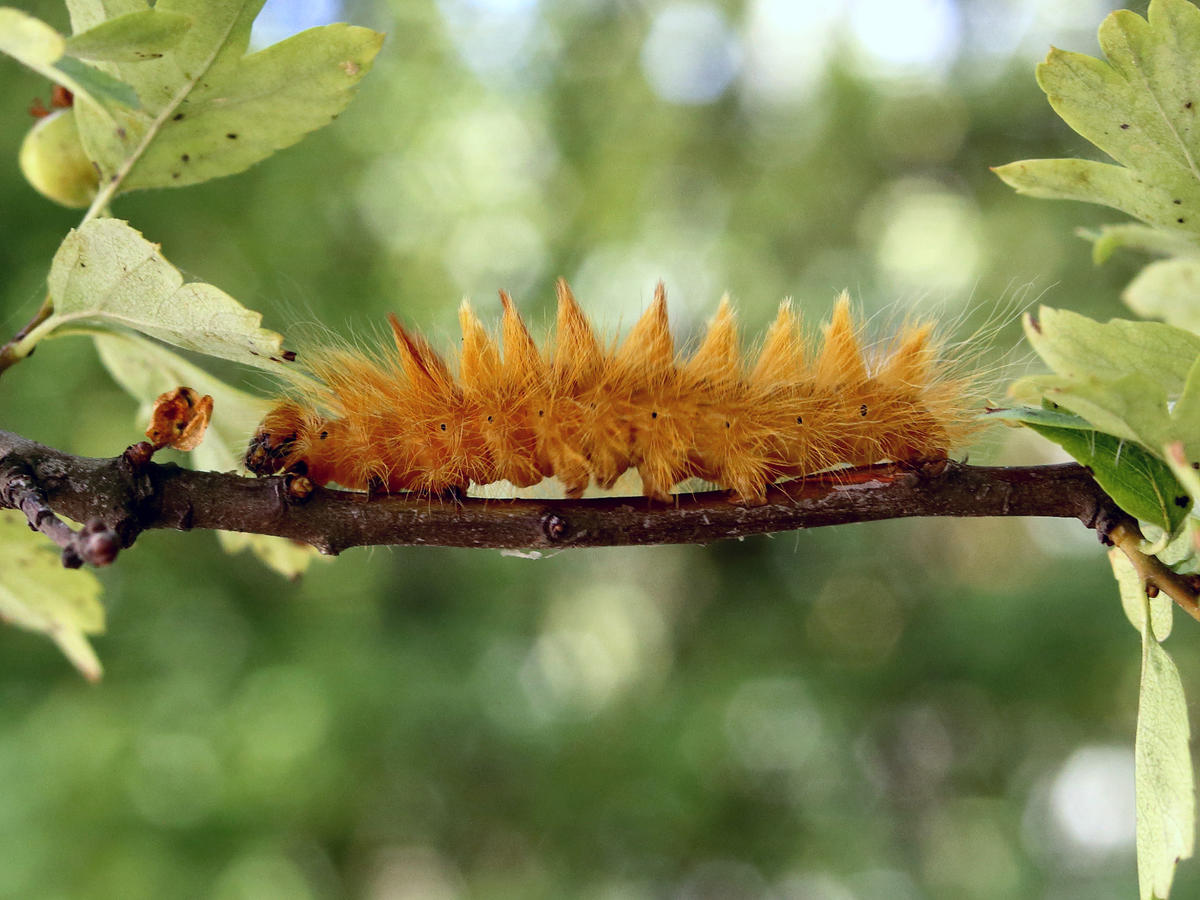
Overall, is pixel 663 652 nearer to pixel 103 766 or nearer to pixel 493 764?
pixel 493 764

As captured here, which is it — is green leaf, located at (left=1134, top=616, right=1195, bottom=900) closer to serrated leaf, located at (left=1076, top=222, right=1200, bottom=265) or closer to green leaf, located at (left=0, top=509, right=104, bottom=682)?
serrated leaf, located at (left=1076, top=222, right=1200, bottom=265)

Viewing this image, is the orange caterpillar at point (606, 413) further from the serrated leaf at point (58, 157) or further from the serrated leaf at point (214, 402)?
the serrated leaf at point (58, 157)

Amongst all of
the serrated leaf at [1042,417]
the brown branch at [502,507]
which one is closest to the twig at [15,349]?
the brown branch at [502,507]

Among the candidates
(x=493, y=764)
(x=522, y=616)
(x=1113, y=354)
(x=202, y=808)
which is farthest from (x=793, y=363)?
(x=522, y=616)

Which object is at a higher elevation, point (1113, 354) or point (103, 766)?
point (1113, 354)

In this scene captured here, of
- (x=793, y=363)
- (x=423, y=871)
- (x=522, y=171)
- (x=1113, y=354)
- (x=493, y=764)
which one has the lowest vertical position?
(x=423, y=871)

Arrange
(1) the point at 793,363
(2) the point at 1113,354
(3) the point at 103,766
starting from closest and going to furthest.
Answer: (2) the point at 1113,354 → (1) the point at 793,363 → (3) the point at 103,766
